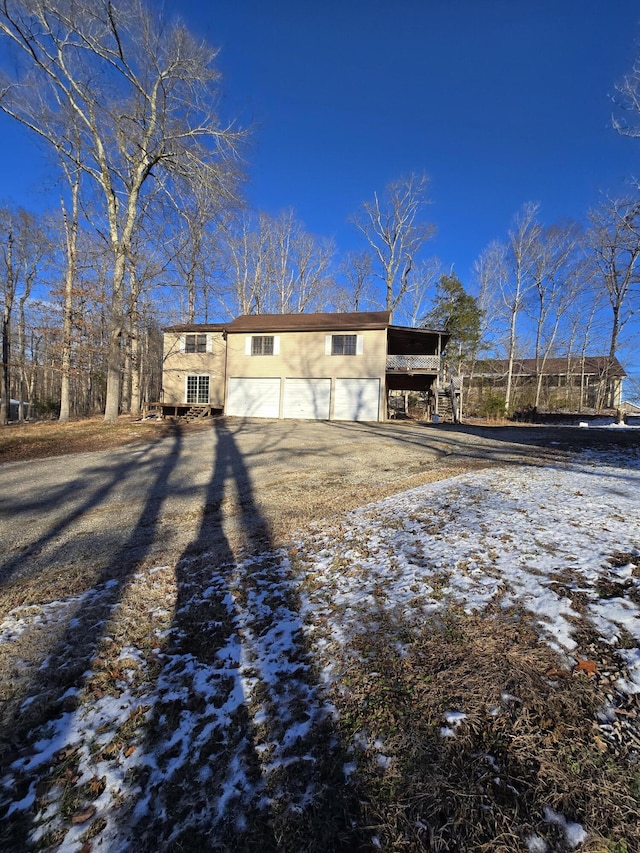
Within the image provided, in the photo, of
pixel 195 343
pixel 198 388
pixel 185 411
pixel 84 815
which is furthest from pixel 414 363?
Result: pixel 84 815

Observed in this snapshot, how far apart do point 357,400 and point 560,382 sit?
29.5m

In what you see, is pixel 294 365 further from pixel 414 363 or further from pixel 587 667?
pixel 587 667

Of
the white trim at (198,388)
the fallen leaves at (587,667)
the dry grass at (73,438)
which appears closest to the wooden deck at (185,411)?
the white trim at (198,388)

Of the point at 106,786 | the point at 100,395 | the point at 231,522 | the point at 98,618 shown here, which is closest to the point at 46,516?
the point at 231,522

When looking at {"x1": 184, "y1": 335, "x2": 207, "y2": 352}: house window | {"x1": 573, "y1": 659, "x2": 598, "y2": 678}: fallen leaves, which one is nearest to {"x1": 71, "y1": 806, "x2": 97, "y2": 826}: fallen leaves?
{"x1": 573, "y1": 659, "x2": 598, "y2": 678}: fallen leaves

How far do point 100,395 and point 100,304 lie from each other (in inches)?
863

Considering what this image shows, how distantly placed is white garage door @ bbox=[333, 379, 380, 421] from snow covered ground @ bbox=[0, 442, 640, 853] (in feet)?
48.7

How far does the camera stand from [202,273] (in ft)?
95.9

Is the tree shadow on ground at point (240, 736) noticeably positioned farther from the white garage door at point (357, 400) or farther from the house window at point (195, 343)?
the house window at point (195, 343)

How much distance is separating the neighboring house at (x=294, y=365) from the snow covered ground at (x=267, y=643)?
50.1 feet

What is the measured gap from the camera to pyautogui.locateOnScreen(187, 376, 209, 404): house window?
21.9 metres

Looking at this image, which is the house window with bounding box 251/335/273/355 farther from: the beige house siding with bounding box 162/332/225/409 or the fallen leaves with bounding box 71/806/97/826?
the fallen leaves with bounding box 71/806/97/826

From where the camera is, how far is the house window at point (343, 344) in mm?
19750

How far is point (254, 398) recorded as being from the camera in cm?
2086
